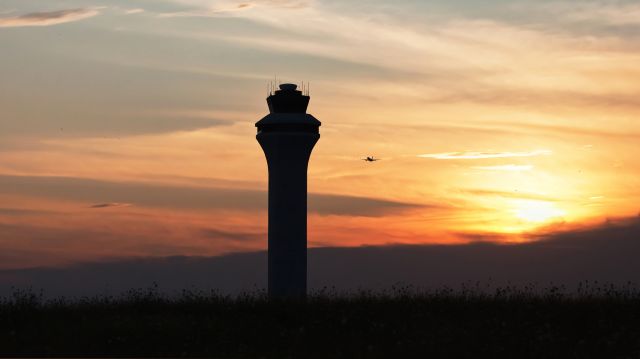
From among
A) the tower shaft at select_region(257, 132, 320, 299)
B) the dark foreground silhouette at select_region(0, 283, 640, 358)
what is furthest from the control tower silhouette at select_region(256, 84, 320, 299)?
the dark foreground silhouette at select_region(0, 283, 640, 358)

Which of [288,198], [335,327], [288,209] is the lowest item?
[335,327]

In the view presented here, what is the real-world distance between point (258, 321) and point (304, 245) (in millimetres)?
24805

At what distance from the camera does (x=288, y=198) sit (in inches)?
2050

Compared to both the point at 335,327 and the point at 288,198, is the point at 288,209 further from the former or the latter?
the point at 335,327

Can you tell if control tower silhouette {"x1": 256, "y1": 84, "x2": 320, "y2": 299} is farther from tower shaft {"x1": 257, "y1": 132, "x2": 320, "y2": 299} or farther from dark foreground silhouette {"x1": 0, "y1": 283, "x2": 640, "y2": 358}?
dark foreground silhouette {"x1": 0, "y1": 283, "x2": 640, "y2": 358}

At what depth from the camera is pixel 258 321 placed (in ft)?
91.1

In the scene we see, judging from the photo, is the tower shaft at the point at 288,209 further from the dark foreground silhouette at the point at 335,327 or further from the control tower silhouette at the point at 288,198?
the dark foreground silhouette at the point at 335,327

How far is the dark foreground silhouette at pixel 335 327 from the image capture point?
80.4ft

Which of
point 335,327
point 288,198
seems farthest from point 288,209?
point 335,327

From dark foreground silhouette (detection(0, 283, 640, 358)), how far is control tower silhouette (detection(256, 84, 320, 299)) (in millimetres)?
21450

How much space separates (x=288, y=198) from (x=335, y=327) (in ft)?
83.8

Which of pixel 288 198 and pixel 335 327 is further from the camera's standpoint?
pixel 288 198

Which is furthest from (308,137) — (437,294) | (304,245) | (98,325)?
(98,325)

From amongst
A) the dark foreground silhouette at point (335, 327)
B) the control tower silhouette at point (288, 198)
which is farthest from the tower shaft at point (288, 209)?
the dark foreground silhouette at point (335, 327)
